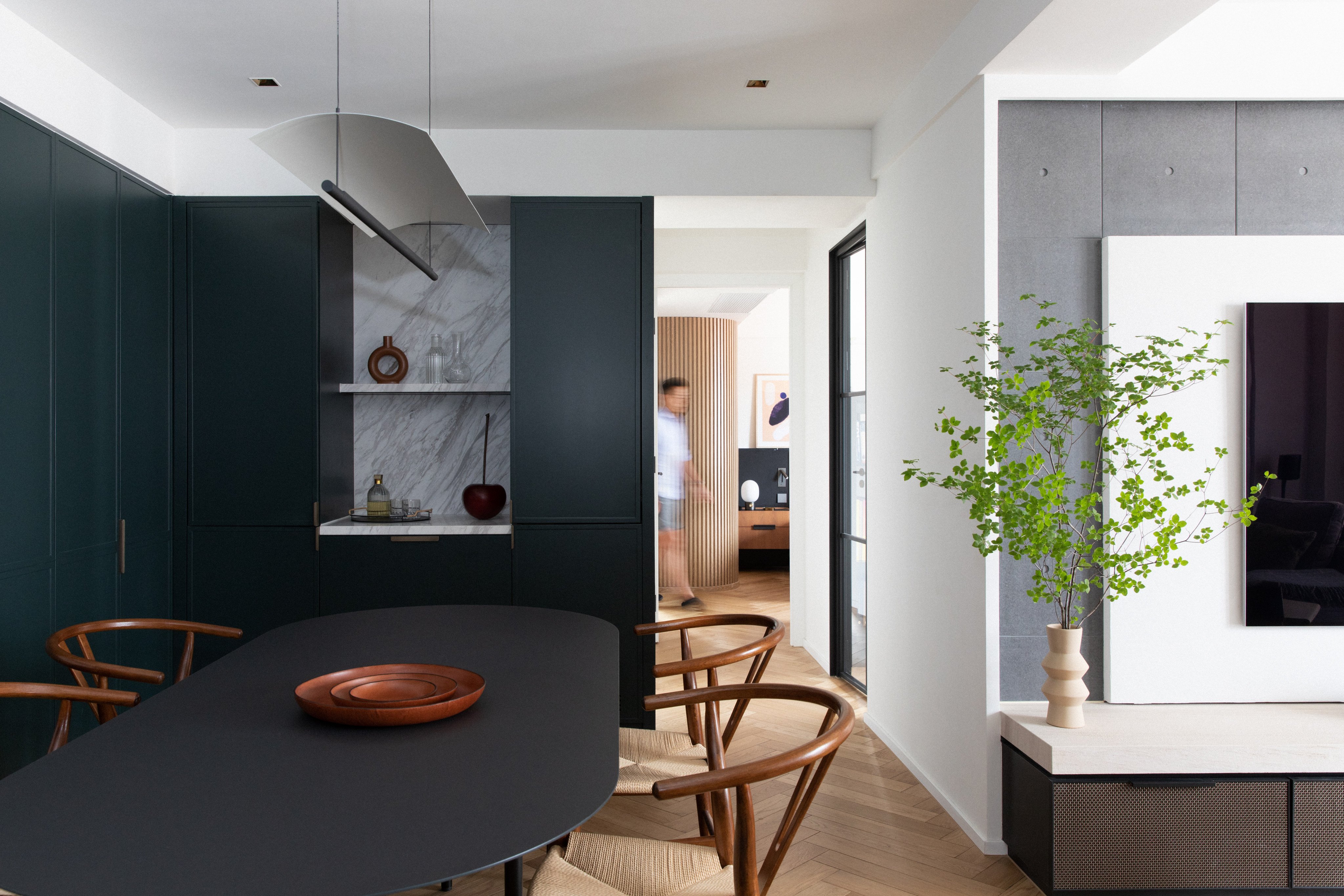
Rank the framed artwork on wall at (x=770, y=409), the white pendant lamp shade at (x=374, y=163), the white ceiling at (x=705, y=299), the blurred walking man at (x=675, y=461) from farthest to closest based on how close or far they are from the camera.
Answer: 1. the framed artwork on wall at (x=770, y=409)
2. the blurred walking man at (x=675, y=461)
3. the white ceiling at (x=705, y=299)
4. the white pendant lamp shade at (x=374, y=163)

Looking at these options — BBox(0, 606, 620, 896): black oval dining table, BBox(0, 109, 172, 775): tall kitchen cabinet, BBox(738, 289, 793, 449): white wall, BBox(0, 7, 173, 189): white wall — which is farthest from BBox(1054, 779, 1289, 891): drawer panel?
BBox(738, 289, 793, 449): white wall

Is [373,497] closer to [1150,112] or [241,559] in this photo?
[241,559]

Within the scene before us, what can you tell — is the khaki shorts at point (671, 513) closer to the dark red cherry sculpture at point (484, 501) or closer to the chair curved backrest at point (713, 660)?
the dark red cherry sculpture at point (484, 501)

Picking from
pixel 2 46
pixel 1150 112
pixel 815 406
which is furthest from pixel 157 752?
pixel 815 406

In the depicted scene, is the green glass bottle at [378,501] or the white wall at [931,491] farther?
the green glass bottle at [378,501]

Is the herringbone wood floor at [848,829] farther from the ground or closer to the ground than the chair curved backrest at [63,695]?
closer to the ground

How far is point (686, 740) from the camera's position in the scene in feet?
7.98

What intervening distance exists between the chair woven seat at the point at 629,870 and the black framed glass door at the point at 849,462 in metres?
2.61

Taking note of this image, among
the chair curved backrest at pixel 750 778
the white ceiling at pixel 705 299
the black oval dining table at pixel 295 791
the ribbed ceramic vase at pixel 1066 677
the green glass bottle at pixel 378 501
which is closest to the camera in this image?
the black oval dining table at pixel 295 791

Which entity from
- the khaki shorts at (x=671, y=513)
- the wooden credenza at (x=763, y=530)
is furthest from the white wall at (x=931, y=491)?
the wooden credenza at (x=763, y=530)

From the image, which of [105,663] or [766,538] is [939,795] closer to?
[105,663]

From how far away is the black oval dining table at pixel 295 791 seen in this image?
1.11m

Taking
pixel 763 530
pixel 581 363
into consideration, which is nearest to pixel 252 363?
pixel 581 363

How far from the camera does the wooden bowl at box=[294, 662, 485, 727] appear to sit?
65.0 inches
